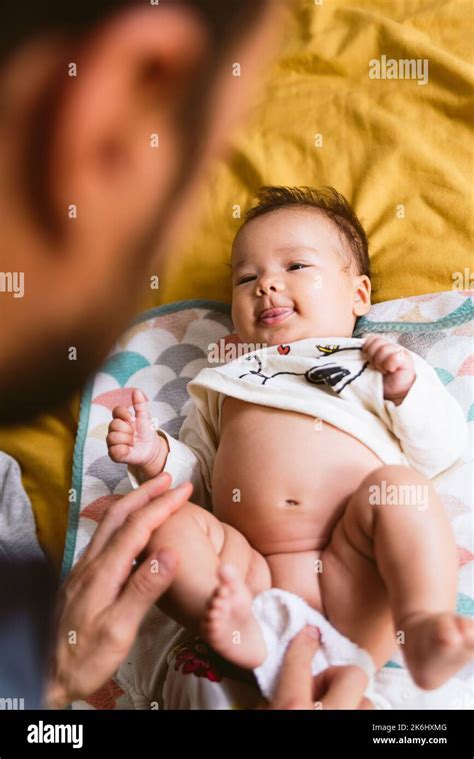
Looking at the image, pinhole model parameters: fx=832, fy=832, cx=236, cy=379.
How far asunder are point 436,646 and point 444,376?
0.44 m

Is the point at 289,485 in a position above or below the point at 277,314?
below

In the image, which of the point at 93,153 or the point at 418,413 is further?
the point at 93,153

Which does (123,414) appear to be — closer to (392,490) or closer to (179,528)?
(179,528)

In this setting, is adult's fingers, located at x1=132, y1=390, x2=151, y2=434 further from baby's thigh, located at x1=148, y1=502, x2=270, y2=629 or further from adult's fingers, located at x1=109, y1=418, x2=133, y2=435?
baby's thigh, located at x1=148, y1=502, x2=270, y2=629

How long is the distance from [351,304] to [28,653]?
0.59 meters

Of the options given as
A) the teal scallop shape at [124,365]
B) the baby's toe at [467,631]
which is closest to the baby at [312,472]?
the baby's toe at [467,631]

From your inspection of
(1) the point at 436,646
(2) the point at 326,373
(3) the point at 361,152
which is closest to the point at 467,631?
(1) the point at 436,646

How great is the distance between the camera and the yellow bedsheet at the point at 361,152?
1.18 meters

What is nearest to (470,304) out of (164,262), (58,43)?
(164,262)

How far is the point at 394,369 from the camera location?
37.1 inches

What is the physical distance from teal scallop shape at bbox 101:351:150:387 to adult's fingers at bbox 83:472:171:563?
0.31m

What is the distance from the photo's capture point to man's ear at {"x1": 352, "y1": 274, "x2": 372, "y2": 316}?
113 centimetres

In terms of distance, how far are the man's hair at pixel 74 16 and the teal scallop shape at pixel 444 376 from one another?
2.15 feet
